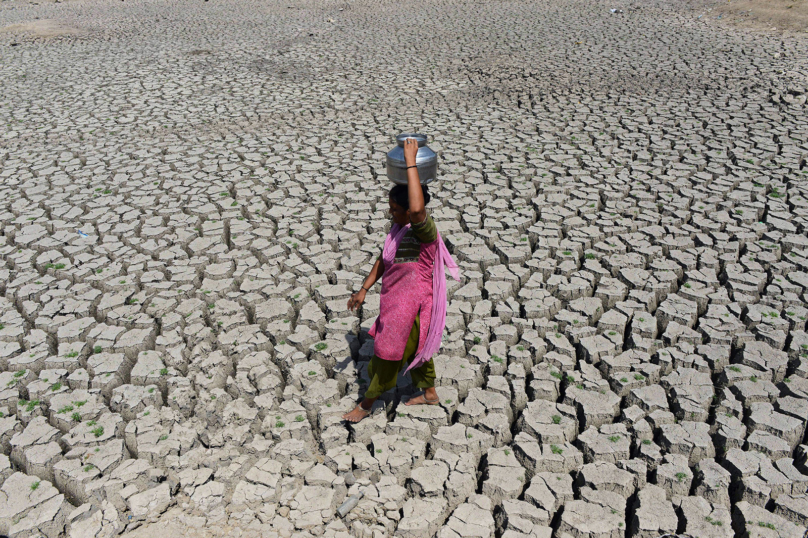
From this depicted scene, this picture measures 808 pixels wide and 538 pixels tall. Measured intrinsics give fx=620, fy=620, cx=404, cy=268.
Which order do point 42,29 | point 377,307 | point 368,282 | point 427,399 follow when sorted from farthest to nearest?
point 42,29 → point 377,307 → point 427,399 → point 368,282

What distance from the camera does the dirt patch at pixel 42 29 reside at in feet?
38.1

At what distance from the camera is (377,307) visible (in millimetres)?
3793

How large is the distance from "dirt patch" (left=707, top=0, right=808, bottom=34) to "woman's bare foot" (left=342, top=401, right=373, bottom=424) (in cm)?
1105

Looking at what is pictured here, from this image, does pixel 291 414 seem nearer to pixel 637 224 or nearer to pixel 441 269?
pixel 441 269

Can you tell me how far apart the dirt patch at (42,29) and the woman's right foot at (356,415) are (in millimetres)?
11675

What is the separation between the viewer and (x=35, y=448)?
2.83 m

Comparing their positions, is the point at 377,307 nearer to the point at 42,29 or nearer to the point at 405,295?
the point at 405,295

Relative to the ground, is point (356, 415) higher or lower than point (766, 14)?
lower

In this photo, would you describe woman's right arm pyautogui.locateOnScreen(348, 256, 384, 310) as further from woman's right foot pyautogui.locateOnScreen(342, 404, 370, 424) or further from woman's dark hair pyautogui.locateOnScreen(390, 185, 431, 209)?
woman's right foot pyautogui.locateOnScreen(342, 404, 370, 424)

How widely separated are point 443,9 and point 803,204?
33.9 feet

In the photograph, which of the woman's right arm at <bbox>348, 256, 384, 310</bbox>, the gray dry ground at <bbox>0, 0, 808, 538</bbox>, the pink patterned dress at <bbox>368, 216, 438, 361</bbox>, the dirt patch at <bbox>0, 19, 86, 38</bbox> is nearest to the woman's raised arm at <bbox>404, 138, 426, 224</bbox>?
the pink patterned dress at <bbox>368, 216, 438, 361</bbox>

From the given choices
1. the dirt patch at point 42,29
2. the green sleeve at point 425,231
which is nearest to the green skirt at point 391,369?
the green sleeve at point 425,231

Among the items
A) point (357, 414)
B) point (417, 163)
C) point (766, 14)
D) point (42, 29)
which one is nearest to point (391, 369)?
point (357, 414)

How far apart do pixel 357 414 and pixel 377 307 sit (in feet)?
3.16
